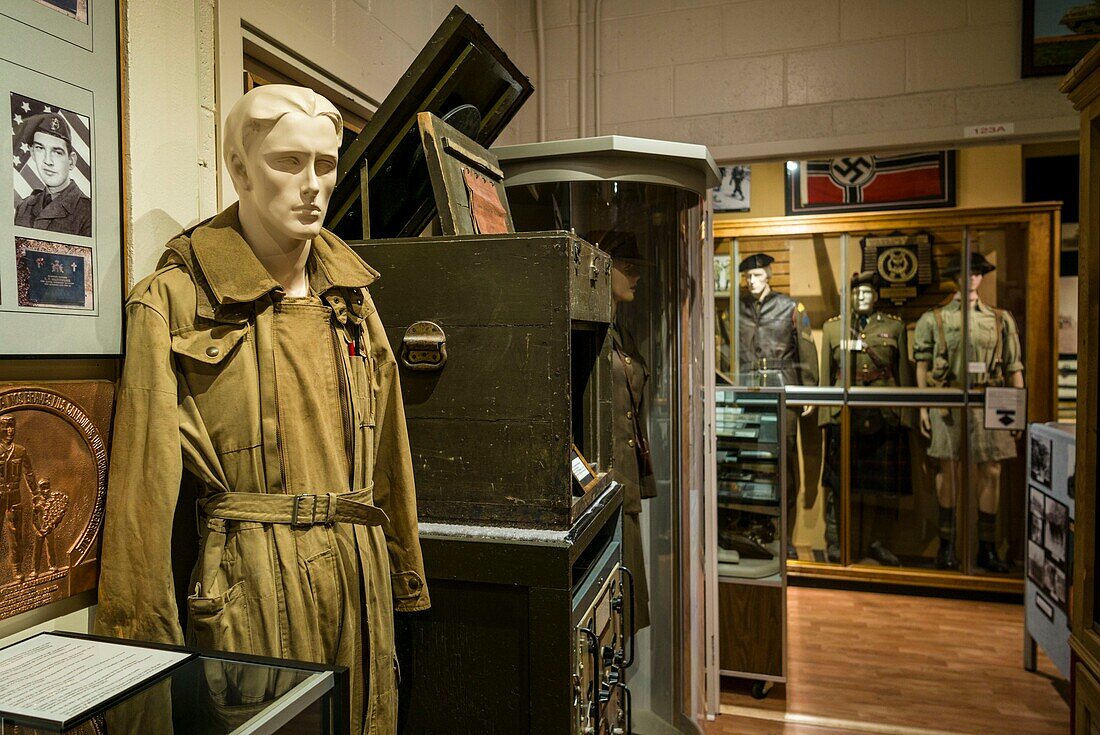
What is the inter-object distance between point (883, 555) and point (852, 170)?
91.8 inches

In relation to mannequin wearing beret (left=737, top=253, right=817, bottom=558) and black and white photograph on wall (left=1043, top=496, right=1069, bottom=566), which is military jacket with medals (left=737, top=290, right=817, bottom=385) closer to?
mannequin wearing beret (left=737, top=253, right=817, bottom=558)

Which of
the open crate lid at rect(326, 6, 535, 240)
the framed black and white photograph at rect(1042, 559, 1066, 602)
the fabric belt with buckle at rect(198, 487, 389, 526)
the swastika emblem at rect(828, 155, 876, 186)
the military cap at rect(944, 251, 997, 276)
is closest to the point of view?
the fabric belt with buckle at rect(198, 487, 389, 526)

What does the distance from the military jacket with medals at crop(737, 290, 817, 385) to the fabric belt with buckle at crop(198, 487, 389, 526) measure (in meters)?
3.85

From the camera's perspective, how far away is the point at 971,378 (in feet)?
14.3

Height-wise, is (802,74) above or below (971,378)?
above

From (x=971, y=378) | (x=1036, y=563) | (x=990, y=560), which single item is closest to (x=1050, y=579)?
(x=1036, y=563)

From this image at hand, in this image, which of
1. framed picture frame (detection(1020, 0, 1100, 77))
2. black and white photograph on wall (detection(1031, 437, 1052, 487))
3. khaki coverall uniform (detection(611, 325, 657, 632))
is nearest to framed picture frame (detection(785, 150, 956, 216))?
framed picture frame (detection(1020, 0, 1100, 77))

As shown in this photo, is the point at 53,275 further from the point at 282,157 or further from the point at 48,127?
the point at 282,157

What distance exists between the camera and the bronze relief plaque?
95cm

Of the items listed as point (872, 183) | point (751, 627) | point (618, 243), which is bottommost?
point (751, 627)

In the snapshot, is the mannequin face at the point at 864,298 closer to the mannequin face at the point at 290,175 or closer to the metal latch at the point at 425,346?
the metal latch at the point at 425,346

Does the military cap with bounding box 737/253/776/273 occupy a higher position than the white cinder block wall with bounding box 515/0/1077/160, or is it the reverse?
the white cinder block wall with bounding box 515/0/1077/160

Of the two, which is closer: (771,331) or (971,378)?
(971,378)

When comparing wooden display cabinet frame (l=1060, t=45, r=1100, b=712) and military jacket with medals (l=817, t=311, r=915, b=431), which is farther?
military jacket with medals (l=817, t=311, r=915, b=431)
